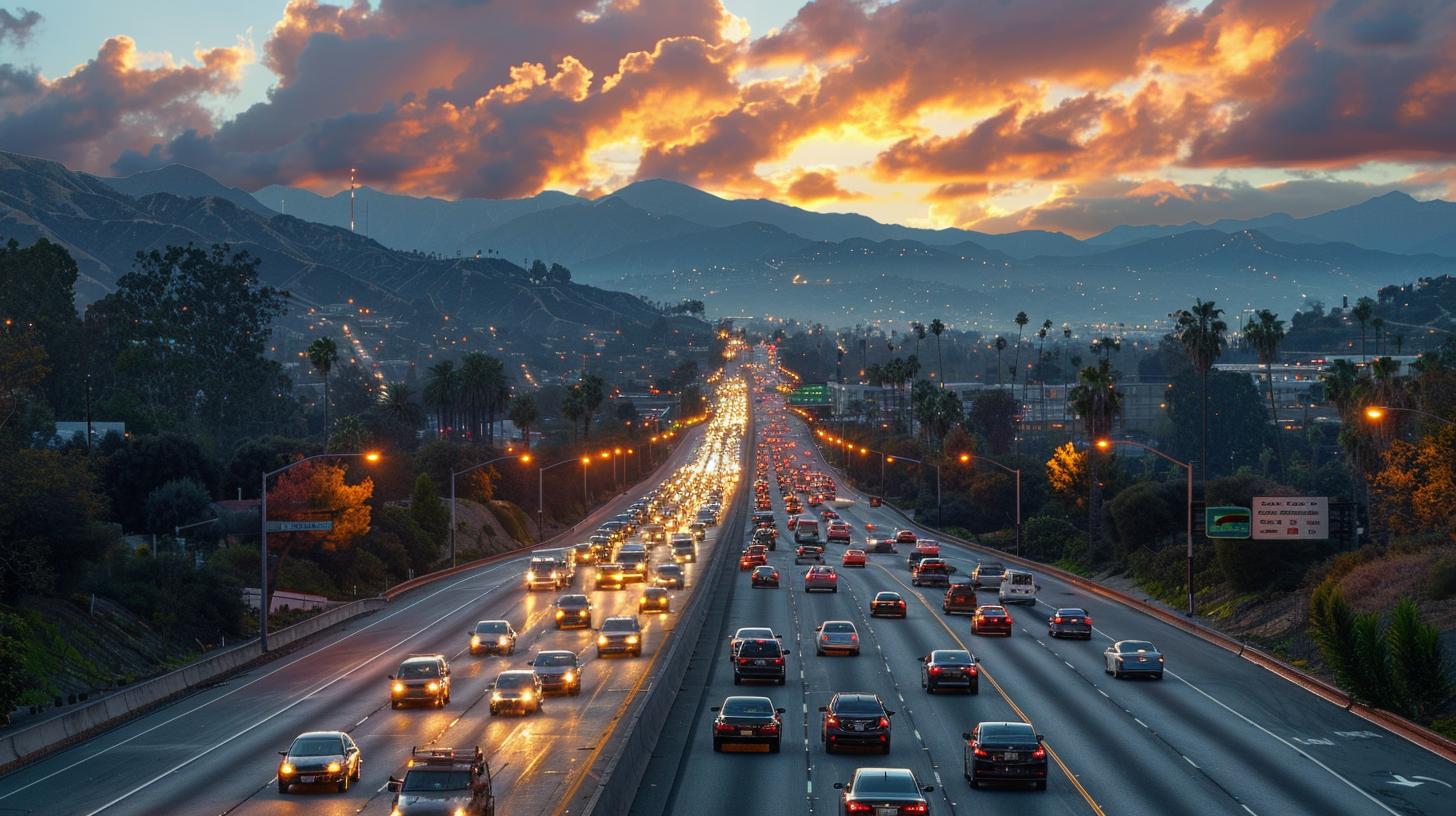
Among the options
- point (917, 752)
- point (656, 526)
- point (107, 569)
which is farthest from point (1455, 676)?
point (656, 526)

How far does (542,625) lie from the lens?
6719cm

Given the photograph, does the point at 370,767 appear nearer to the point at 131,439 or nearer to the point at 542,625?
the point at 542,625

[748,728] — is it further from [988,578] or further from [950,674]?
[988,578]

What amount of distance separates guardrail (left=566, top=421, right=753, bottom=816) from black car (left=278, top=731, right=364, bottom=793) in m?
4.97

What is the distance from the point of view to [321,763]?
1258 inches

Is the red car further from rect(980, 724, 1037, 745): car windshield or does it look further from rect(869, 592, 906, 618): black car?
rect(980, 724, 1037, 745): car windshield

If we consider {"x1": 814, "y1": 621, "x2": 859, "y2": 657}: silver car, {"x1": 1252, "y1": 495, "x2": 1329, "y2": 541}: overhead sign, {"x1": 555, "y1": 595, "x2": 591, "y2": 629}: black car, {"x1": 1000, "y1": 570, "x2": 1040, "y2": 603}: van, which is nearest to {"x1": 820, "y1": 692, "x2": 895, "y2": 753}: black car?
{"x1": 814, "y1": 621, "x2": 859, "y2": 657}: silver car

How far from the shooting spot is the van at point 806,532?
368 ft

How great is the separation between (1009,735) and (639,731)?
25.9 feet

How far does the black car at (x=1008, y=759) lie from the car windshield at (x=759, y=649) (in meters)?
15.7

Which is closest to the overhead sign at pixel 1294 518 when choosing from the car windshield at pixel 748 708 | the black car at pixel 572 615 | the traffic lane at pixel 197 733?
the black car at pixel 572 615

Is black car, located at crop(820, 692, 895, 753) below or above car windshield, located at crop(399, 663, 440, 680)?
above

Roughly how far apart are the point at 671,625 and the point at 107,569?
2432cm

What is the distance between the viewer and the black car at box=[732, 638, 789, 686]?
1845 inches
